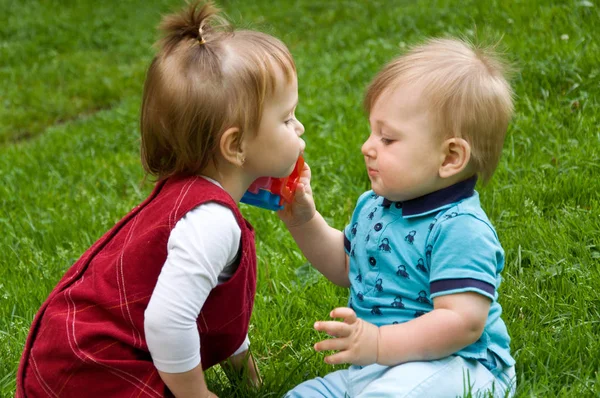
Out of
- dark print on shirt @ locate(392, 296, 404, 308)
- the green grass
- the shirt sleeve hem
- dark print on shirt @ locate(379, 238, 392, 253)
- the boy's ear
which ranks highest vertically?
the boy's ear

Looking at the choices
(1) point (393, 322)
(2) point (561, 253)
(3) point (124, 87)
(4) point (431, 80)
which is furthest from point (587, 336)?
(3) point (124, 87)

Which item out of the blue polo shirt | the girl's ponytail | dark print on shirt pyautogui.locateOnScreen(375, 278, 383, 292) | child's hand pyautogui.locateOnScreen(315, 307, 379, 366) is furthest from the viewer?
dark print on shirt pyautogui.locateOnScreen(375, 278, 383, 292)

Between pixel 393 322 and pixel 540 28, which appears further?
pixel 540 28

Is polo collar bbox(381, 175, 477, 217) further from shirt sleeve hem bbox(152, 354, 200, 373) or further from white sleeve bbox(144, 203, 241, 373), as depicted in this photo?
shirt sleeve hem bbox(152, 354, 200, 373)

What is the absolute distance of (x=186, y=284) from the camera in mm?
2051

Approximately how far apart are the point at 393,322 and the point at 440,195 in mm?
391

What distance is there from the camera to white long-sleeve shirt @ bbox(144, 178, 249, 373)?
205 cm

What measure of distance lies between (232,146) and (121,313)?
55 centimetres

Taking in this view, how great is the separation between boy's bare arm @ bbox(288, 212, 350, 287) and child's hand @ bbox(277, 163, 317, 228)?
2 cm

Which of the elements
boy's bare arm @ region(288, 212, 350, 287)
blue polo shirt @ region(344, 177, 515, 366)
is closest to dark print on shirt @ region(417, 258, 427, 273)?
blue polo shirt @ region(344, 177, 515, 366)

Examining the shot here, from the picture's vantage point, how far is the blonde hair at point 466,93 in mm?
2240

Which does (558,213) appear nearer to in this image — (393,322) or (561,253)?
(561,253)

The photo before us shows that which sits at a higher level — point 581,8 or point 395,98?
point 395,98

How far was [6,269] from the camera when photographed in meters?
3.71
